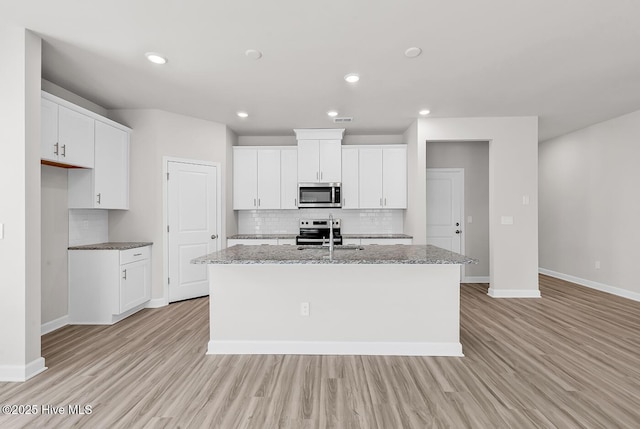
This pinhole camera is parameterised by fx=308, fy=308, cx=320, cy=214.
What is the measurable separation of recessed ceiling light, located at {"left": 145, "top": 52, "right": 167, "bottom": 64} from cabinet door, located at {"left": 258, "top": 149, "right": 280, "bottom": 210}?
249 cm

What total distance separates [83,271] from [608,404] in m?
4.97

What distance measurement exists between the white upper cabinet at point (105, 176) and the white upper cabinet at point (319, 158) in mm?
2552

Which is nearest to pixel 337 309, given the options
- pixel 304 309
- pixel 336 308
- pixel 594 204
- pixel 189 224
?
pixel 336 308

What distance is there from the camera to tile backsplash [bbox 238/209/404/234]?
5.58 m

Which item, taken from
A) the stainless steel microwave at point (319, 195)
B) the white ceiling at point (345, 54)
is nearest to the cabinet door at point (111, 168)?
the white ceiling at point (345, 54)

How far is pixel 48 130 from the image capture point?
3.00m

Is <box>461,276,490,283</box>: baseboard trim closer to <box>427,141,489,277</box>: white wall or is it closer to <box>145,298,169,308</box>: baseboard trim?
<box>427,141,489,277</box>: white wall

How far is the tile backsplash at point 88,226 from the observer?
146 inches

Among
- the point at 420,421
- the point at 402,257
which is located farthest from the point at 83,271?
the point at 420,421

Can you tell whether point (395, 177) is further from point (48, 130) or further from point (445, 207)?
point (48, 130)

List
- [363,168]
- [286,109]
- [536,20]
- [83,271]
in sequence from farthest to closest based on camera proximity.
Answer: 1. [363,168]
2. [286,109]
3. [83,271]
4. [536,20]

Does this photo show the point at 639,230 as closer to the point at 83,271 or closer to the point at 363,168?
the point at 363,168

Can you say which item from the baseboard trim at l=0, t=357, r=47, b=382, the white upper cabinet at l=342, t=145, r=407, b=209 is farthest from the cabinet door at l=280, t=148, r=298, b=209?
the baseboard trim at l=0, t=357, r=47, b=382

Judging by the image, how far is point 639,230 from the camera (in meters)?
4.49
